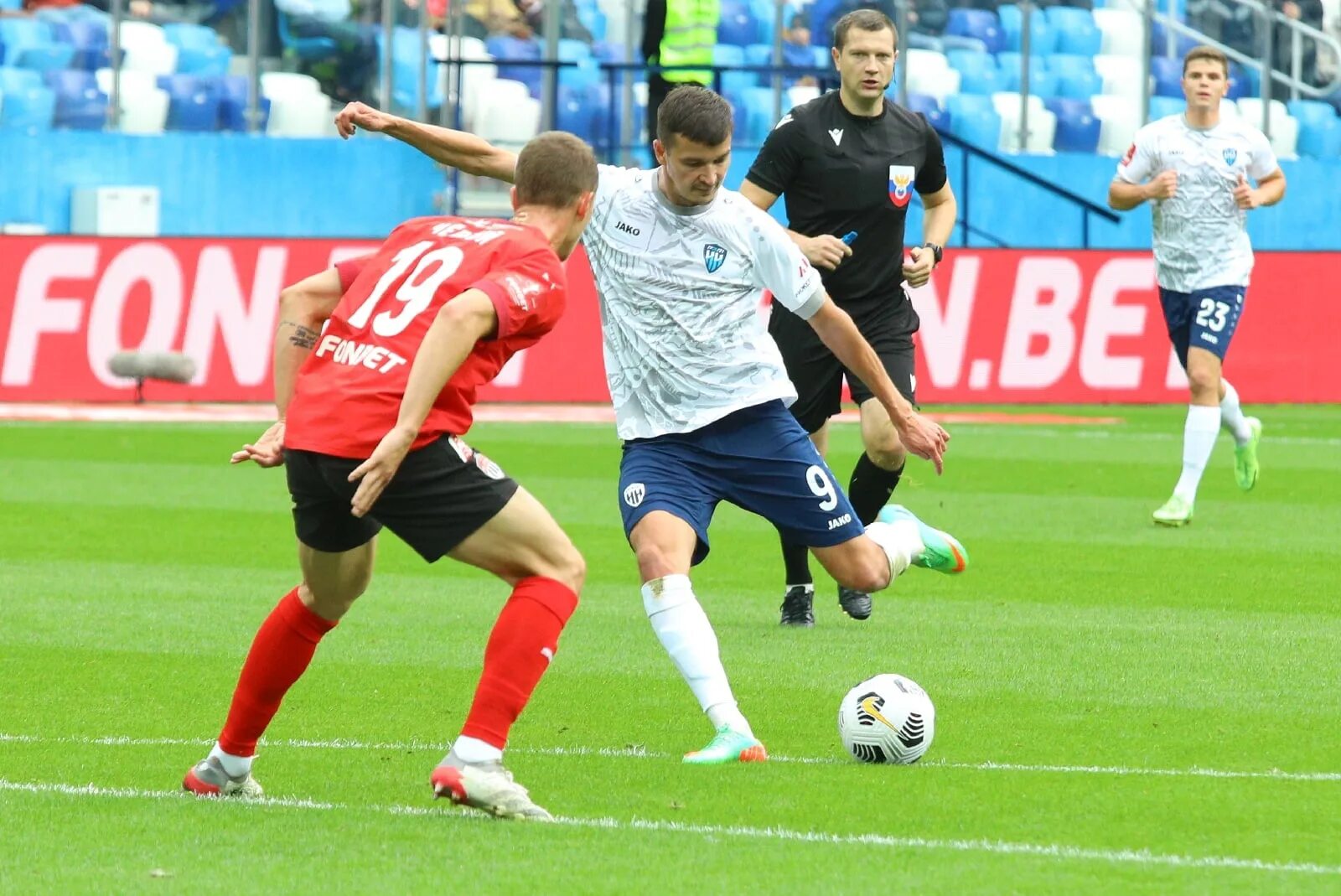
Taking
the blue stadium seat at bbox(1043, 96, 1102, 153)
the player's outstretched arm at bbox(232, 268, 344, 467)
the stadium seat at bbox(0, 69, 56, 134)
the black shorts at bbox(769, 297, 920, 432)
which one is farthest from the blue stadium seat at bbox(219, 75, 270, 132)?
the player's outstretched arm at bbox(232, 268, 344, 467)

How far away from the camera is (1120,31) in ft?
88.8

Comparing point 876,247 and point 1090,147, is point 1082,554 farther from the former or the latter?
point 1090,147


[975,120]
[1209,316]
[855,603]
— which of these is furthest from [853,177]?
[975,120]

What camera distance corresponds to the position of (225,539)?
1160 cm

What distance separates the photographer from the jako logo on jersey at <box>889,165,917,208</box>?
351 inches

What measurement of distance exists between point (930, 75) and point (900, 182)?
17429 millimetres

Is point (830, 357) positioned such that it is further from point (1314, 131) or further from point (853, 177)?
point (1314, 131)

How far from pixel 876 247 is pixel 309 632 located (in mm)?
4041

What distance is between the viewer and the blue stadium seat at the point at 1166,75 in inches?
1061

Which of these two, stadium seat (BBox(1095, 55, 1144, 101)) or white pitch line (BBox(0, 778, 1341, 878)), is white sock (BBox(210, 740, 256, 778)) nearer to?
white pitch line (BBox(0, 778, 1341, 878))

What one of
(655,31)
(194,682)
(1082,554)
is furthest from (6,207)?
(194,682)

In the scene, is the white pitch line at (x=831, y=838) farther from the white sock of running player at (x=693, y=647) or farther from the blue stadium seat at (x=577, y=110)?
the blue stadium seat at (x=577, y=110)

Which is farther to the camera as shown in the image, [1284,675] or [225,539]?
[225,539]

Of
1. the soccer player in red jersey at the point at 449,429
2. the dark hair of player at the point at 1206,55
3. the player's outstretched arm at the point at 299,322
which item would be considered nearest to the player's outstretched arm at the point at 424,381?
the soccer player in red jersey at the point at 449,429
